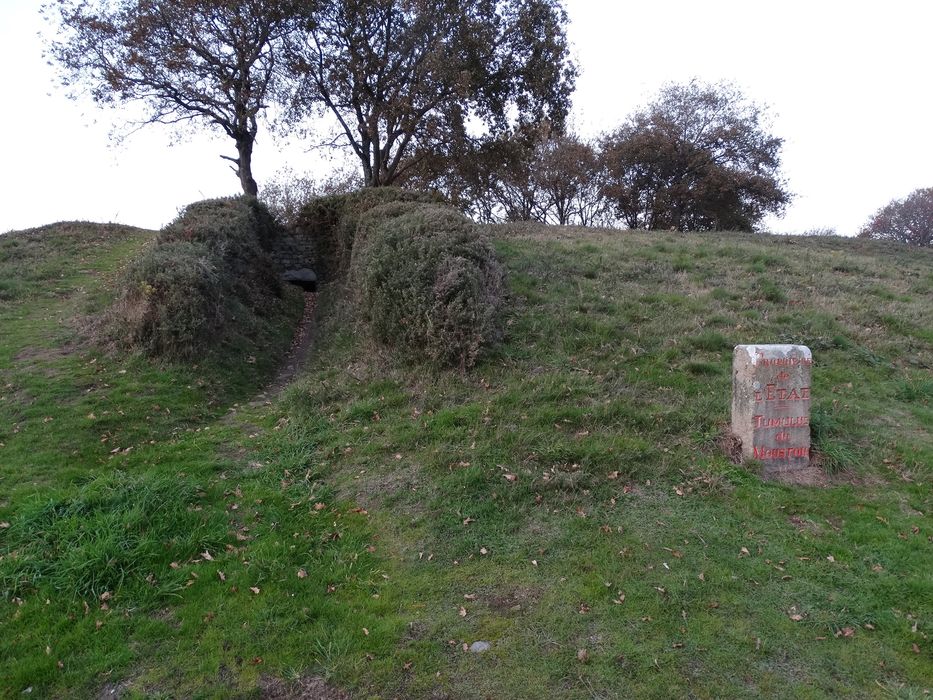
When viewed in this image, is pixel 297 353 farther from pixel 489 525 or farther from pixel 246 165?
pixel 246 165

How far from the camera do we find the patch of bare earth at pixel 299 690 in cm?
314

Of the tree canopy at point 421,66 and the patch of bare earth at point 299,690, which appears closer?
the patch of bare earth at point 299,690

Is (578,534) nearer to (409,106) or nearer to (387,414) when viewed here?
(387,414)

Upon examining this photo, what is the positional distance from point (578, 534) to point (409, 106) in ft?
47.9

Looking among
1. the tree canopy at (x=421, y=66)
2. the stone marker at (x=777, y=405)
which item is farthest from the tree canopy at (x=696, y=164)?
the stone marker at (x=777, y=405)

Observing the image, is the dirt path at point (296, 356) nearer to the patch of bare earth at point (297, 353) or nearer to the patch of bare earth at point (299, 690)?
the patch of bare earth at point (297, 353)

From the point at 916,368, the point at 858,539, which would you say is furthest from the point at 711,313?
the point at 858,539

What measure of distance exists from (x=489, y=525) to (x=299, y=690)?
1.90m

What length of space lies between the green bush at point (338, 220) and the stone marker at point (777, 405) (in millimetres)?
8158

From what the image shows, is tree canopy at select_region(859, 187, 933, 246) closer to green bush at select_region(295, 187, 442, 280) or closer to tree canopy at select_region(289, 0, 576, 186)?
tree canopy at select_region(289, 0, 576, 186)

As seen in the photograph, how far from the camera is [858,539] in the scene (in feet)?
14.4

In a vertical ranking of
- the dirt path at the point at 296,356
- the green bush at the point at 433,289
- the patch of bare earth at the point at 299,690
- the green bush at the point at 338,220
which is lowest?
the patch of bare earth at the point at 299,690

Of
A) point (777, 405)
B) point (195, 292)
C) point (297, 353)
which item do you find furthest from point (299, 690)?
point (297, 353)

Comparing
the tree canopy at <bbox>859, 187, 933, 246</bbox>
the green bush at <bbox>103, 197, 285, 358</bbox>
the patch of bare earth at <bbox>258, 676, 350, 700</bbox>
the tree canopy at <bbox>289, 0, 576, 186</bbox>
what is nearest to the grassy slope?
the patch of bare earth at <bbox>258, 676, 350, 700</bbox>
